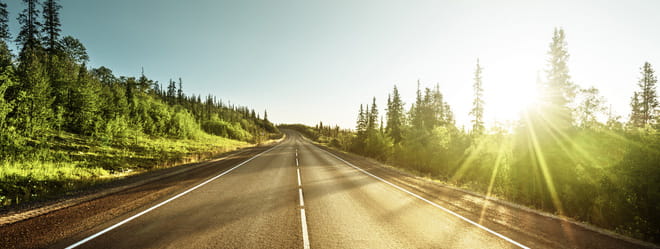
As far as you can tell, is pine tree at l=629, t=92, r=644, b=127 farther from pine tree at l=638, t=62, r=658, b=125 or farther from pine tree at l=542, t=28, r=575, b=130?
pine tree at l=542, t=28, r=575, b=130

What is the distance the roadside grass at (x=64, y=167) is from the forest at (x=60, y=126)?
0.11 feet

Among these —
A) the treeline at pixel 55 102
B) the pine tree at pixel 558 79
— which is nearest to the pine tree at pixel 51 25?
the treeline at pixel 55 102

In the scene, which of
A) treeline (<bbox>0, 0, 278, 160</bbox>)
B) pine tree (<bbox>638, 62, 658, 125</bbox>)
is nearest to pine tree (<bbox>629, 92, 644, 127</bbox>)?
pine tree (<bbox>638, 62, 658, 125</bbox>)

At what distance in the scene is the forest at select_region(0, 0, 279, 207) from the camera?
39.0 ft

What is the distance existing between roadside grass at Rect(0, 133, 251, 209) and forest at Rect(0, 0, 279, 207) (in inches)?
1.3

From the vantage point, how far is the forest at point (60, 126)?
39.0ft

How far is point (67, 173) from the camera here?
43.1 feet

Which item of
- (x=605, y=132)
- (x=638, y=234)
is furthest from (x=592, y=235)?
(x=605, y=132)

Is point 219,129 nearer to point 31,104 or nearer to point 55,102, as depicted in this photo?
point 55,102

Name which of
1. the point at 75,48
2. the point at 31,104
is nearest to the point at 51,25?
the point at 75,48

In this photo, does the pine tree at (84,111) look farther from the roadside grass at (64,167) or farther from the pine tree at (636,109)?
the pine tree at (636,109)

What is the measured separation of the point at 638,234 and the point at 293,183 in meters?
11.0

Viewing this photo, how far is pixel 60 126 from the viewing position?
955 inches

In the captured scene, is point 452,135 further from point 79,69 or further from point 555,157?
point 79,69
